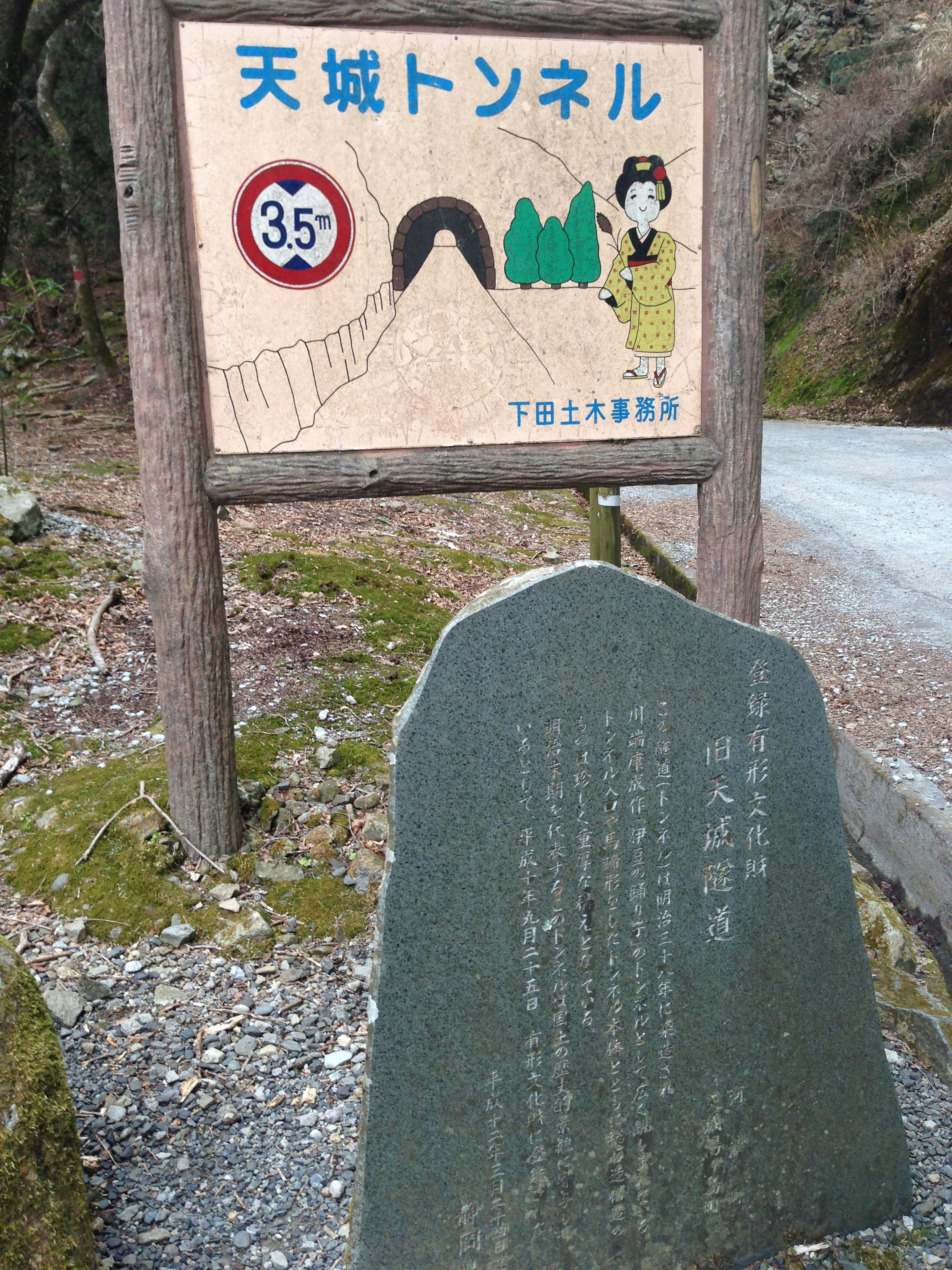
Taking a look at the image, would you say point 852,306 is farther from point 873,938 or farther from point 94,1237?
point 94,1237

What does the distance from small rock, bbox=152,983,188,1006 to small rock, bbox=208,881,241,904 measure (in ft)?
1.15

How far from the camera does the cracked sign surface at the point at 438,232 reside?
295 cm

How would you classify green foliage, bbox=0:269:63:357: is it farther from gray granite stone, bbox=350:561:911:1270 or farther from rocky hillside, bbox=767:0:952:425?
rocky hillside, bbox=767:0:952:425

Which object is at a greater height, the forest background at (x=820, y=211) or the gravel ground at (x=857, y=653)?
the forest background at (x=820, y=211)

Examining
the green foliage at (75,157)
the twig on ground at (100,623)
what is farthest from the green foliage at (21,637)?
the green foliage at (75,157)

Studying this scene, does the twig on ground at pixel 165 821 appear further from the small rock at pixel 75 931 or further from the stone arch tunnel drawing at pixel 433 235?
the stone arch tunnel drawing at pixel 433 235

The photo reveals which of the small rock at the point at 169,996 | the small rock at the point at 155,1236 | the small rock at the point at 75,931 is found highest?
the small rock at the point at 75,931

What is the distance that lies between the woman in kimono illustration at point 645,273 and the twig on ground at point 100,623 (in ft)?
9.24

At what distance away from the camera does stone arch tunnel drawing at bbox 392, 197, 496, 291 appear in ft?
10.0

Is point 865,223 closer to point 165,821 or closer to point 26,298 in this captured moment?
point 26,298

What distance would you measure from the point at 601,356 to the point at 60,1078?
8.30 feet

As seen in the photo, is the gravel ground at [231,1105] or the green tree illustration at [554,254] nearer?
the gravel ground at [231,1105]

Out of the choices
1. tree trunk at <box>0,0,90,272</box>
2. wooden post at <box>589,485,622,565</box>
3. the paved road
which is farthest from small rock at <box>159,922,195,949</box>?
tree trunk at <box>0,0,90,272</box>

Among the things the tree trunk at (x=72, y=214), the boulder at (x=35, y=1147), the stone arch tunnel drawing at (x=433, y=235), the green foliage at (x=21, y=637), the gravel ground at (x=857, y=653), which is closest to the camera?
the boulder at (x=35, y=1147)
